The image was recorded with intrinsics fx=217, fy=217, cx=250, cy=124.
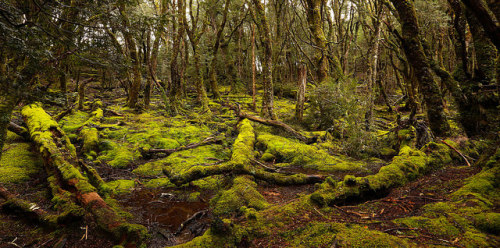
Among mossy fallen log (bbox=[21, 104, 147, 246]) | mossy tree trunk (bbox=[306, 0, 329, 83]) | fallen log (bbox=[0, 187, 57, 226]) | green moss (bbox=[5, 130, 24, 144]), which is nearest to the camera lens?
mossy fallen log (bbox=[21, 104, 147, 246])

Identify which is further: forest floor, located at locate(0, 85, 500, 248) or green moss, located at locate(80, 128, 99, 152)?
green moss, located at locate(80, 128, 99, 152)

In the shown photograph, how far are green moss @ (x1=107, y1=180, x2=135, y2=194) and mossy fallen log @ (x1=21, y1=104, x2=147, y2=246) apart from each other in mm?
703

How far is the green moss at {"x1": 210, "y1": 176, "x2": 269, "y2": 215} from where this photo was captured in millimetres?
3598

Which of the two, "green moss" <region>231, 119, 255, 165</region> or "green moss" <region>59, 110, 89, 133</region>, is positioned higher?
"green moss" <region>59, 110, 89, 133</region>

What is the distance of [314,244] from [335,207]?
0.94 m

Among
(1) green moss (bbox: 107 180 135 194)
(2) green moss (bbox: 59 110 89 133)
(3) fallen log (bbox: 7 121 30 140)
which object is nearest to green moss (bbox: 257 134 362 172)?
(1) green moss (bbox: 107 180 135 194)

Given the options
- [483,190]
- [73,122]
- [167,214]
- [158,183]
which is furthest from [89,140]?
[483,190]

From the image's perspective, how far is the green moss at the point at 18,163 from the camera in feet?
14.1

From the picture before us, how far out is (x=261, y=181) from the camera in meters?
5.15

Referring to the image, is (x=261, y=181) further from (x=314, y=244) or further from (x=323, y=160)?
(x=314, y=244)

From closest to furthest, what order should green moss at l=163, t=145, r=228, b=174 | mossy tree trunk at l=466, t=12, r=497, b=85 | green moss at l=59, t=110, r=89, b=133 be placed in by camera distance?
mossy tree trunk at l=466, t=12, r=497, b=85, green moss at l=163, t=145, r=228, b=174, green moss at l=59, t=110, r=89, b=133

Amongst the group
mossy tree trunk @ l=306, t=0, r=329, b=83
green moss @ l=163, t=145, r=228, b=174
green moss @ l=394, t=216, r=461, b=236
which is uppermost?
mossy tree trunk @ l=306, t=0, r=329, b=83

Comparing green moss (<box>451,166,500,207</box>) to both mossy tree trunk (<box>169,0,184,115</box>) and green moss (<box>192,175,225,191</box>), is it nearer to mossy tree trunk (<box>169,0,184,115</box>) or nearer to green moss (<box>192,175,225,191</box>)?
green moss (<box>192,175,225,191</box>)

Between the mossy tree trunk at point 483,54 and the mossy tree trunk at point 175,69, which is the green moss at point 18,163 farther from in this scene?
the mossy tree trunk at point 483,54
